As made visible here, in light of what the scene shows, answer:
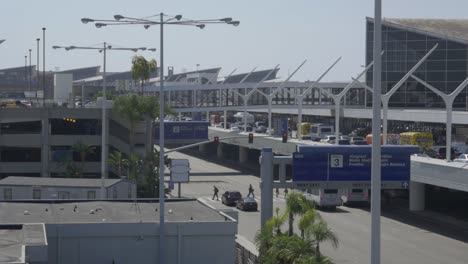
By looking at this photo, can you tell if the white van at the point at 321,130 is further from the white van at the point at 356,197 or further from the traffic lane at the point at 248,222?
the white van at the point at 356,197

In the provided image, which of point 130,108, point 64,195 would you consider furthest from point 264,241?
point 130,108

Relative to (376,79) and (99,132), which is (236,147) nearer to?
(99,132)

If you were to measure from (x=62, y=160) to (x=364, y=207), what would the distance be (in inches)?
816

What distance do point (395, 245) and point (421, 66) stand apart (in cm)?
5140

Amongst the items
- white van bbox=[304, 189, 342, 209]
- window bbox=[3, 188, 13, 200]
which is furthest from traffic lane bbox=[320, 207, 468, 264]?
window bbox=[3, 188, 13, 200]

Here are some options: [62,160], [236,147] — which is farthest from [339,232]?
[236,147]

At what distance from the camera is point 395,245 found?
1703 inches

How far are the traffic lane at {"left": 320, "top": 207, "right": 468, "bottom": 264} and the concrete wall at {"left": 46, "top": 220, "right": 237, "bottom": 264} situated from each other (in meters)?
13.1

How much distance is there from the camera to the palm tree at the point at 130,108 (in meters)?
65.1

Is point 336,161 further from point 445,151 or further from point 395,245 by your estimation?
point 445,151

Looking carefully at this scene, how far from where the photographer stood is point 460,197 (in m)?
61.1

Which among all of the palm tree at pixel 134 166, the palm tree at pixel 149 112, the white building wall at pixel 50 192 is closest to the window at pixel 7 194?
the white building wall at pixel 50 192

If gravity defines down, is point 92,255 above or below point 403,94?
below

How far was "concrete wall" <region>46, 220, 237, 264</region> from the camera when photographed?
84.0ft
